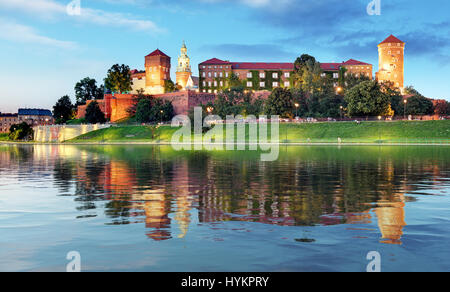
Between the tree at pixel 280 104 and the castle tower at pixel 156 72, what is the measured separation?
5855 cm

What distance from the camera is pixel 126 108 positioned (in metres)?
148

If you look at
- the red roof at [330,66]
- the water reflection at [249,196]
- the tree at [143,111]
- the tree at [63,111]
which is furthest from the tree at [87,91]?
the water reflection at [249,196]

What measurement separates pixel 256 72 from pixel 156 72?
35.2 m

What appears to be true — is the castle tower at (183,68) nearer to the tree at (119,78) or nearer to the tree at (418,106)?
the tree at (119,78)

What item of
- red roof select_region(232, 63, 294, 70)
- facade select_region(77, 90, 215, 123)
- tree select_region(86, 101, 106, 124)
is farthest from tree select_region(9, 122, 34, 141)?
red roof select_region(232, 63, 294, 70)

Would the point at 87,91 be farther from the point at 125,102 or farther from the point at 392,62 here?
the point at 392,62

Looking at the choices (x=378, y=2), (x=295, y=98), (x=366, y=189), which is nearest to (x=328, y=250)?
(x=366, y=189)

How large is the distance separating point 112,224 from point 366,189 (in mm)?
12570

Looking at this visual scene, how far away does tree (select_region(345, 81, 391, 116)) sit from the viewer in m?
99.7

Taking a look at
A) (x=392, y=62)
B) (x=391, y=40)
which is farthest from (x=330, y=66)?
(x=391, y=40)

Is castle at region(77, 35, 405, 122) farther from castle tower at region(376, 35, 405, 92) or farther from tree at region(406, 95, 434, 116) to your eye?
tree at region(406, 95, 434, 116)

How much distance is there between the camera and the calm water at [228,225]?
32.0ft
